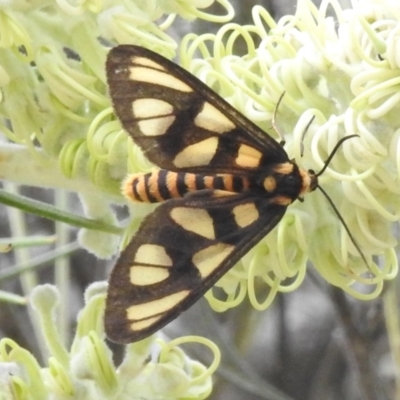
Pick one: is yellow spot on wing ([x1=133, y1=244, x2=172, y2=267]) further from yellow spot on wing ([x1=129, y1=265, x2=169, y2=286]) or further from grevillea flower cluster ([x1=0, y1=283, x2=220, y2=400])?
grevillea flower cluster ([x1=0, y1=283, x2=220, y2=400])

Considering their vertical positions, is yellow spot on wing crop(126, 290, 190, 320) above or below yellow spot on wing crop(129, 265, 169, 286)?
below

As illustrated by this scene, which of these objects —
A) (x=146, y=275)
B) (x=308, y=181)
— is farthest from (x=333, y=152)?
(x=146, y=275)

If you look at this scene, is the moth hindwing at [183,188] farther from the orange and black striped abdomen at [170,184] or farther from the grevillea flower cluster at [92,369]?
the grevillea flower cluster at [92,369]

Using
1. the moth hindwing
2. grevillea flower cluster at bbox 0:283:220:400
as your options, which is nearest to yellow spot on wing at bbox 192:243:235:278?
the moth hindwing

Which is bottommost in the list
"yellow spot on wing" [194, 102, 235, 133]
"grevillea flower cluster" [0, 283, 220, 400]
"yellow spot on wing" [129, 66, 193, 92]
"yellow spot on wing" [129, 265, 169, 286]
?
"grevillea flower cluster" [0, 283, 220, 400]

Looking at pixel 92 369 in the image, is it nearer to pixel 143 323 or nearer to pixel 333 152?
pixel 143 323
